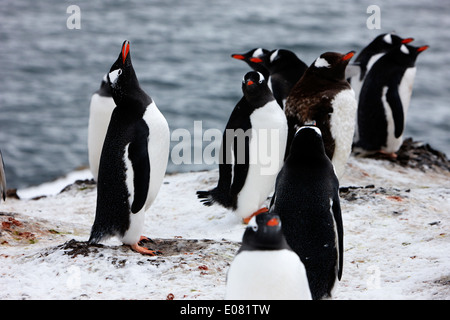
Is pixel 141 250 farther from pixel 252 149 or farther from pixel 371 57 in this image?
pixel 371 57

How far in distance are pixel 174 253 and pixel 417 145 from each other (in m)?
5.10

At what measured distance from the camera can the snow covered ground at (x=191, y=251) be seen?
4330 millimetres

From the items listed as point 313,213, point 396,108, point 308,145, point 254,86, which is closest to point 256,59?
point 396,108

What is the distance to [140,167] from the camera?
Result: 4.99 meters

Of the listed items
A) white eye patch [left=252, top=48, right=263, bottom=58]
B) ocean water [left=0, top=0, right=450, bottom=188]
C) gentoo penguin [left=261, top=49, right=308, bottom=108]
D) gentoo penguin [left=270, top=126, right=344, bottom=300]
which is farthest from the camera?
ocean water [left=0, top=0, right=450, bottom=188]

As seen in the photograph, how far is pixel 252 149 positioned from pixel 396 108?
312 centimetres

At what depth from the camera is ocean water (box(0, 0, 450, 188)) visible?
16.2 metres

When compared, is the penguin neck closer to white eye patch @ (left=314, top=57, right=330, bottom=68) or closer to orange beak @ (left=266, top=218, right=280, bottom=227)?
white eye patch @ (left=314, top=57, right=330, bottom=68)

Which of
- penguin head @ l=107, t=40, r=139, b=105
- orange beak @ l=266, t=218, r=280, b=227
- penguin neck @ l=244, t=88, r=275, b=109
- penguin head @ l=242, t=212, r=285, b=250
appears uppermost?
penguin head @ l=107, t=40, r=139, b=105

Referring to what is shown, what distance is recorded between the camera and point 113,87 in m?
5.04

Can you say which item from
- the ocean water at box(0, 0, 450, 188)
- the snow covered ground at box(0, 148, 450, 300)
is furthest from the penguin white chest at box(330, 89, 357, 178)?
the ocean water at box(0, 0, 450, 188)

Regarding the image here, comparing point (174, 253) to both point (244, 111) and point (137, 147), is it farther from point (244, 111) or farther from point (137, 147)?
point (244, 111)

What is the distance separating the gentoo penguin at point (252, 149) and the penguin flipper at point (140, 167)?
116cm

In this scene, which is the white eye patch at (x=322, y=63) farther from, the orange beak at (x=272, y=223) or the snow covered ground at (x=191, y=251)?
the orange beak at (x=272, y=223)
